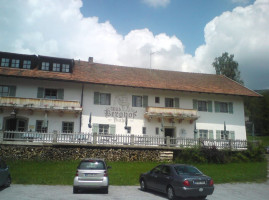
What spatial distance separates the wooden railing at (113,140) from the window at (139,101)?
5108 mm

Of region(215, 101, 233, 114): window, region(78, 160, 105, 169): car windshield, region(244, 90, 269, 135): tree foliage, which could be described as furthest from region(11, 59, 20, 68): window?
region(244, 90, 269, 135): tree foliage

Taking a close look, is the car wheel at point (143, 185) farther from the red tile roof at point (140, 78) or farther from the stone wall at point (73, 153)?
the red tile roof at point (140, 78)

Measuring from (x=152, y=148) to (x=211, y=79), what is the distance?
50.3 feet

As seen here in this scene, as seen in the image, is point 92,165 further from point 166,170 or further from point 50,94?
point 50,94

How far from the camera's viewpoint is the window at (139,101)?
26.2 meters

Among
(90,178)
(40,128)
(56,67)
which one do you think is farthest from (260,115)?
(90,178)

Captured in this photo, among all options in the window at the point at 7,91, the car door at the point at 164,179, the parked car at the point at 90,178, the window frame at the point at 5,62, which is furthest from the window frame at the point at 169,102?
the parked car at the point at 90,178

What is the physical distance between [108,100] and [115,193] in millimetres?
15297

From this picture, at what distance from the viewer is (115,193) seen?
35.9 feet

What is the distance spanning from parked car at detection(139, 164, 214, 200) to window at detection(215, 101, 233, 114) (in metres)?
19.1

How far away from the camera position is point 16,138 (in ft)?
61.3

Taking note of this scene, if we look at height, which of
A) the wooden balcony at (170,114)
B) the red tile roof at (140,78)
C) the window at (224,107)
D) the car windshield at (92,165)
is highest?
→ the red tile roof at (140,78)

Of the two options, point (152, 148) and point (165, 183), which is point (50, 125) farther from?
point (165, 183)

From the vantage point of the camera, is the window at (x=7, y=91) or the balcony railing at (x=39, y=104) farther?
the window at (x=7, y=91)
